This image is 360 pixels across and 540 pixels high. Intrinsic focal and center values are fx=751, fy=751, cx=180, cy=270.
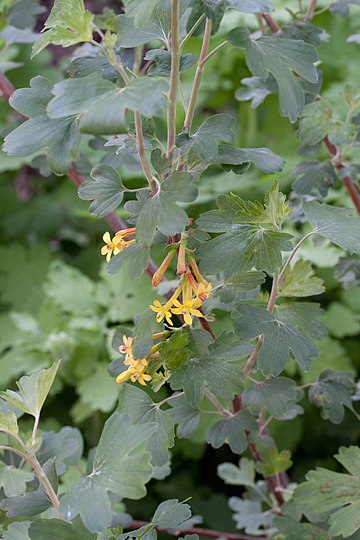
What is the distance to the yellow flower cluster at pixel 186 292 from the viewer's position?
0.56m

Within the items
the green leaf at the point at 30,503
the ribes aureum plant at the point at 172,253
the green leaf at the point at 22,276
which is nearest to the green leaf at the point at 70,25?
the ribes aureum plant at the point at 172,253

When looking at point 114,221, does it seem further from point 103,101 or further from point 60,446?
point 103,101

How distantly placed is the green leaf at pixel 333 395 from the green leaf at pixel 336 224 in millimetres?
198

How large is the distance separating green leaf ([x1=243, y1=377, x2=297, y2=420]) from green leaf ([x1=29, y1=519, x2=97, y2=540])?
0.19m

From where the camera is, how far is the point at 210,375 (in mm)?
596

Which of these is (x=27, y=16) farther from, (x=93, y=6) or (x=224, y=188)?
(x=93, y=6)

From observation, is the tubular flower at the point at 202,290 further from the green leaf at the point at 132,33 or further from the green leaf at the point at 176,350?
the green leaf at the point at 132,33

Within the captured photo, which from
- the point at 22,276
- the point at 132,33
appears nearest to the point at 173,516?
the point at 132,33

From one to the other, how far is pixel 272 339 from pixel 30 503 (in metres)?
0.23

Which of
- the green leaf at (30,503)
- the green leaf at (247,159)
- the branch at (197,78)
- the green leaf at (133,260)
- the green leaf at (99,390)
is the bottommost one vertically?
the green leaf at (99,390)

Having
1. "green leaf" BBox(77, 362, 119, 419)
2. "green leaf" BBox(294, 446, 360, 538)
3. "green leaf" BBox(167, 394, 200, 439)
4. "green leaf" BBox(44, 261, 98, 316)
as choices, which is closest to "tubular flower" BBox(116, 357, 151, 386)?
"green leaf" BBox(167, 394, 200, 439)

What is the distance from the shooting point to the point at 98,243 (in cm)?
156

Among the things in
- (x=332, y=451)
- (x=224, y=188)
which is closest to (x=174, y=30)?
(x=224, y=188)

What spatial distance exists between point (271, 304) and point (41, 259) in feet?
2.71
